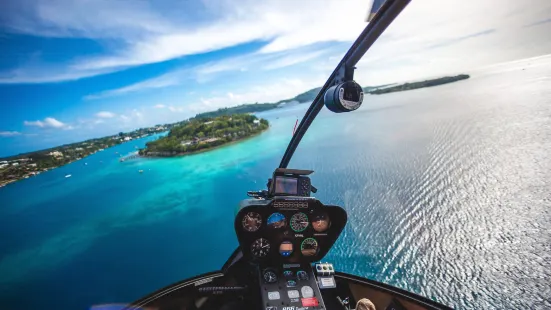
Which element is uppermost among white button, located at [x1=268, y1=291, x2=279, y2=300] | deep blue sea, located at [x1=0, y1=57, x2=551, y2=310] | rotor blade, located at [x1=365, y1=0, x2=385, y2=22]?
rotor blade, located at [x1=365, y1=0, x2=385, y2=22]

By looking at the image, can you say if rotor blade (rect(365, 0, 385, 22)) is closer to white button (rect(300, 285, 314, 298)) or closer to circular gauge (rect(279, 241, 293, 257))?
circular gauge (rect(279, 241, 293, 257))

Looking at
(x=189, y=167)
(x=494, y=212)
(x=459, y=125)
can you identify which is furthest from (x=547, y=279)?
(x=189, y=167)

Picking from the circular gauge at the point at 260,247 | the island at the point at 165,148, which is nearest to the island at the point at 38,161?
the island at the point at 165,148

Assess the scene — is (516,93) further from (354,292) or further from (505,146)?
(354,292)

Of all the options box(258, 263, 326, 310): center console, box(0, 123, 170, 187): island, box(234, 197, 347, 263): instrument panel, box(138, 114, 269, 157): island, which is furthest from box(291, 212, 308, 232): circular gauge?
box(0, 123, 170, 187): island

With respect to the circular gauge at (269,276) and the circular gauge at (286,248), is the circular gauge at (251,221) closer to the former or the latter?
the circular gauge at (286,248)

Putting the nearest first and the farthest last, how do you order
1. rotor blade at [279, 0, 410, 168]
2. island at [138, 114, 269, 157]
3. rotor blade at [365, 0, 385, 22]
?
1. rotor blade at [279, 0, 410, 168]
2. rotor blade at [365, 0, 385, 22]
3. island at [138, 114, 269, 157]
